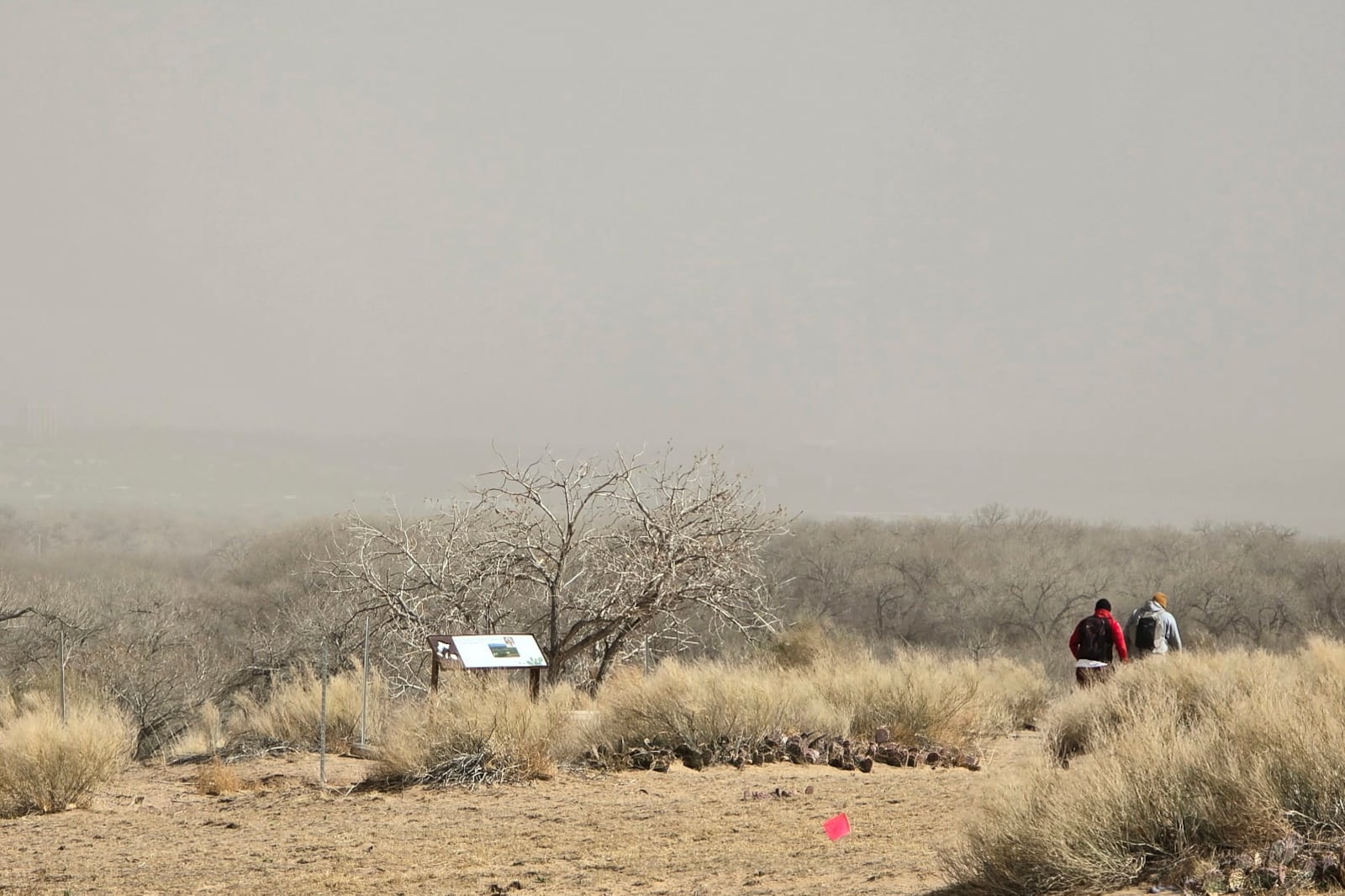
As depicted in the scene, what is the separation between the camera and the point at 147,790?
12.3 meters

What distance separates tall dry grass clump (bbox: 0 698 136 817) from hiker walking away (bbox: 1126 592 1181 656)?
409 inches

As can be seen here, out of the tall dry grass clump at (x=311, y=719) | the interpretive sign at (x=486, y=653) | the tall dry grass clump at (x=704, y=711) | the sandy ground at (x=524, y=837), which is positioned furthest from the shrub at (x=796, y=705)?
the tall dry grass clump at (x=311, y=719)

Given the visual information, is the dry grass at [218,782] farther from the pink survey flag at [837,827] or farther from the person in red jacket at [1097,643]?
the person in red jacket at [1097,643]

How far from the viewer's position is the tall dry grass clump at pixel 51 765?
1116cm

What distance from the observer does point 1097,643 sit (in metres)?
14.5

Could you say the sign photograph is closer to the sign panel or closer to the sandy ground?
the sign panel

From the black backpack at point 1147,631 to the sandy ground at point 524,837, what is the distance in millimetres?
3386

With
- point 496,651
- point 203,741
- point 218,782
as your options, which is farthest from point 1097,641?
point 203,741

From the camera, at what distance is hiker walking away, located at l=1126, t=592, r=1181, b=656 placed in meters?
14.9

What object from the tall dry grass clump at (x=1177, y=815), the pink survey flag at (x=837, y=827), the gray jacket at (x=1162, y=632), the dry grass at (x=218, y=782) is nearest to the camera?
the tall dry grass clump at (x=1177, y=815)

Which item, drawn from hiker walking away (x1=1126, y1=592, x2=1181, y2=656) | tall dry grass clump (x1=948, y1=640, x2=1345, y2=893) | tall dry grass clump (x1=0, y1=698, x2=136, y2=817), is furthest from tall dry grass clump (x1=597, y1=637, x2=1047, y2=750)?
tall dry grass clump (x1=948, y1=640, x2=1345, y2=893)

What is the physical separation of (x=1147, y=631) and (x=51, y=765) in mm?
10935

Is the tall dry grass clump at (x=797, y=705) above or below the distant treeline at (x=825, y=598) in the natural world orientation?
above

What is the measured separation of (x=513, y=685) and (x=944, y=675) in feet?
14.7
